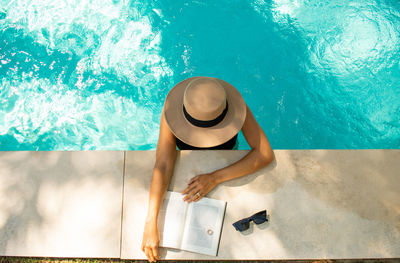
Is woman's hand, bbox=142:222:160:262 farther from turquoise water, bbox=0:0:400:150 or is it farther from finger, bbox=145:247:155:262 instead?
turquoise water, bbox=0:0:400:150

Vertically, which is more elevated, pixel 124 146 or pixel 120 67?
pixel 120 67

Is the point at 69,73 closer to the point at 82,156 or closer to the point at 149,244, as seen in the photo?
the point at 82,156

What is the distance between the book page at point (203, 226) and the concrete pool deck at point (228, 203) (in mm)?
68

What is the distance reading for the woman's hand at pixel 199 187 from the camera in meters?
2.30

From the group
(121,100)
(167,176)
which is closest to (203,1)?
(121,100)

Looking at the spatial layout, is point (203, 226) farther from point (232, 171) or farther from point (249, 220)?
point (232, 171)

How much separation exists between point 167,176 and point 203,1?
7.94 feet

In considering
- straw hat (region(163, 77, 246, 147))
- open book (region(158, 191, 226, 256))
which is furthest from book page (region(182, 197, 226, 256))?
straw hat (region(163, 77, 246, 147))

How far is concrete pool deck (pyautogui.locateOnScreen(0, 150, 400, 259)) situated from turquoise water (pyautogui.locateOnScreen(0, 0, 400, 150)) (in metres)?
0.88

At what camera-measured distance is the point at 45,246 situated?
232 cm

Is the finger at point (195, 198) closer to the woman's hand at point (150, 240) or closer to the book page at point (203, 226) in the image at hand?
the book page at point (203, 226)

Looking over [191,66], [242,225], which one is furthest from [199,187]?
[191,66]

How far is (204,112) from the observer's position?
1831 millimetres

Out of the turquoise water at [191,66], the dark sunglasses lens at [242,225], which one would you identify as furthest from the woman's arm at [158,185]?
the turquoise water at [191,66]
